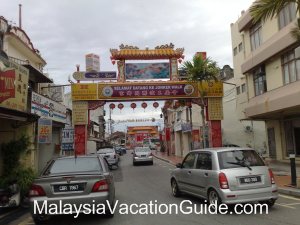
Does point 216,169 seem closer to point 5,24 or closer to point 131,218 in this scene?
point 131,218

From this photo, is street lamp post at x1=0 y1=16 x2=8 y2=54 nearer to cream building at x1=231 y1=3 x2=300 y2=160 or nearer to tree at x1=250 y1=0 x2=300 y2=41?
tree at x1=250 y1=0 x2=300 y2=41

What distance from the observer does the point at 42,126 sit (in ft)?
49.8

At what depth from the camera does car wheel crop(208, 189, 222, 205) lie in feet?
29.7

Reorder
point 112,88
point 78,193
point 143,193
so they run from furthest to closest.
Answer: point 112,88 → point 143,193 → point 78,193

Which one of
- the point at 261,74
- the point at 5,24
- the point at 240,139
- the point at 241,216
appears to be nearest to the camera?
the point at 241,216

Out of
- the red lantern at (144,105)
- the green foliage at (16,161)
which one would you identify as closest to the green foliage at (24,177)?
the green foliage at (16,161)

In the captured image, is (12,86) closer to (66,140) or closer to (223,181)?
(66,140)

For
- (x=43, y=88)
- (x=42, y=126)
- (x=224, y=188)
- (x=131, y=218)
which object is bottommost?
(x=131, y=218)

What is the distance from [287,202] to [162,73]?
58.8ft

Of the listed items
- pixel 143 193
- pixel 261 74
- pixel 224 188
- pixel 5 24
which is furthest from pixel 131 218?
pixel 261 74

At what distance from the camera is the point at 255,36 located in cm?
2481

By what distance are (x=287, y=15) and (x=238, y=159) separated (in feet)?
44.4

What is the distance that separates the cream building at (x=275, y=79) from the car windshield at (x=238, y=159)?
9.67 meters

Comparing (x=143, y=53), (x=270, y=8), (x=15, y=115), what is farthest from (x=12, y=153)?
(x=143, y=53)
